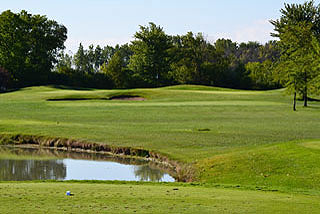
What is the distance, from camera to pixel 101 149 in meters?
31.8

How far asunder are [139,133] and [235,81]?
79.4m

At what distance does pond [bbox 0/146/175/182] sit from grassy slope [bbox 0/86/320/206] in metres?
1.81

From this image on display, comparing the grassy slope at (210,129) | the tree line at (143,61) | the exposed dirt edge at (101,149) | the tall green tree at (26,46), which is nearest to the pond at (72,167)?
the exposed dirt edge at (101,149)

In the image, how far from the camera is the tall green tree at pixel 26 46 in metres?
104

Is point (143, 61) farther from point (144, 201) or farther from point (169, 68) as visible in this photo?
point (144, 201)

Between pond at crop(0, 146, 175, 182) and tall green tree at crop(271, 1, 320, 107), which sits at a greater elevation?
tall green tree at crop(271, 1, 320, 107)

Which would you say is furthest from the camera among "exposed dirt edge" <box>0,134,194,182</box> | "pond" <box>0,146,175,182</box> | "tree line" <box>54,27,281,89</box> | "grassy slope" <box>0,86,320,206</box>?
"tree line" <box>54,27,281,89</box>

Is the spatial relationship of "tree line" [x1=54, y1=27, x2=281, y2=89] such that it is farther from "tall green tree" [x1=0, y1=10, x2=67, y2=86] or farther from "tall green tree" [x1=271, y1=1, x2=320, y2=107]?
"tall green tree" [x1=271, y1=1, x2=320, y2=107]

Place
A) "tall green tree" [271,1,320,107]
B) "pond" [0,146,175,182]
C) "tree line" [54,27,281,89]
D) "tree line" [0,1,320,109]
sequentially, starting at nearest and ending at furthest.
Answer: "pond" [0,146,175,182]
"tall green tree" [271,1,320,107]
"tree line" [0,1,320,109]
"tree line" [54,27,281,89]

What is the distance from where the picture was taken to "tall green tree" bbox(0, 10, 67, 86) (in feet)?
343

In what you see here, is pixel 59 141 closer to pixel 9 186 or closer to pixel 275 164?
pixel 275 164

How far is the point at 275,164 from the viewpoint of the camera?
22.0m

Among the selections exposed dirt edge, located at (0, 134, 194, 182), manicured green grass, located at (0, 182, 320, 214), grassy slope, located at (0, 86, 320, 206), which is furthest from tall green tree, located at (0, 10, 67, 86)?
manicured green grass, located at (0, 182, 320, 214)

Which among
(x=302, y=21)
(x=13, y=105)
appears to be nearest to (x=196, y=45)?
(x=302, y=21)
